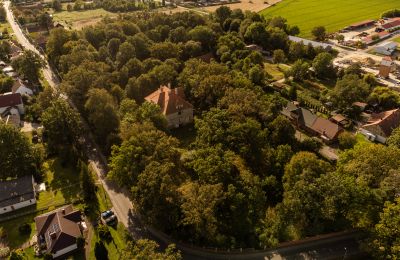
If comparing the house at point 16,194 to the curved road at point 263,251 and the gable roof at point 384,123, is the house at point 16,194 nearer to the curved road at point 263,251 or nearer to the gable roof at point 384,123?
the curved road at point 263,251

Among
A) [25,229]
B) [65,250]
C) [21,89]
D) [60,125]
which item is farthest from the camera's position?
[21,89]

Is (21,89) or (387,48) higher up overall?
(21,89)

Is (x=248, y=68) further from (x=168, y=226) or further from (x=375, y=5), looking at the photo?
(x=375, y=5)

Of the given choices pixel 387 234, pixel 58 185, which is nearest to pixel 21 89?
pixel 58 185

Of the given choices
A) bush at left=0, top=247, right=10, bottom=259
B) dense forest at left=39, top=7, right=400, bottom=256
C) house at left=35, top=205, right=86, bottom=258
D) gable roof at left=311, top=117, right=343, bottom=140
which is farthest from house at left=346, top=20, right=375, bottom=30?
bush at left=0, top=247, right=10, bottom=259

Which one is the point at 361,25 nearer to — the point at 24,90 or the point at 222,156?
the point at 222,156

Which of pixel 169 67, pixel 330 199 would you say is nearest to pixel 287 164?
pixel 330 199
